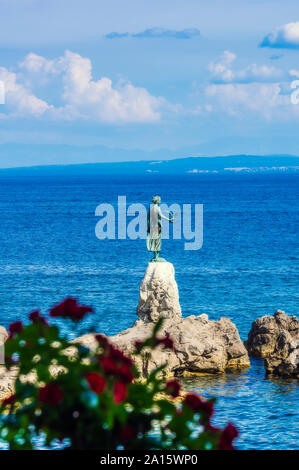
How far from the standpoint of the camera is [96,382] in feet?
16.8

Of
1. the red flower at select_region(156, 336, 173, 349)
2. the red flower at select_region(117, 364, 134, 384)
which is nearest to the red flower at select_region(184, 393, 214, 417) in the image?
the red flower at select_region(156, 336, 173, 349)

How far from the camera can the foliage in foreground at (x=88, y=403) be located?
17.6ft

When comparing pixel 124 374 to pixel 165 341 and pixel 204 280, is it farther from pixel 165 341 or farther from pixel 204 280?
pixel 204 280

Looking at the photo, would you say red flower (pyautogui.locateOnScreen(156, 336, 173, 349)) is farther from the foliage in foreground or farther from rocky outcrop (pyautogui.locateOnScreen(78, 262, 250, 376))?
rocky outcrop (pyautogui.locateOnScreen(78, 262, 250, 376))

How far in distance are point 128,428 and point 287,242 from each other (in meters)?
66.9

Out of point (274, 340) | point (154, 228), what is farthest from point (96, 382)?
point (274, 340)

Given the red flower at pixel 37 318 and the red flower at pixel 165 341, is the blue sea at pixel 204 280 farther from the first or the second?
the red flower at pixel 165 341

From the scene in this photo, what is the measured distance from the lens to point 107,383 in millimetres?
5320

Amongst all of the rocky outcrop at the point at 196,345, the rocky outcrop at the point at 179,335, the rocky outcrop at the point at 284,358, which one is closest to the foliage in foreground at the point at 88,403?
the rocky outcrop at the point at 179,335

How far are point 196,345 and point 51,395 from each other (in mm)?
19923
